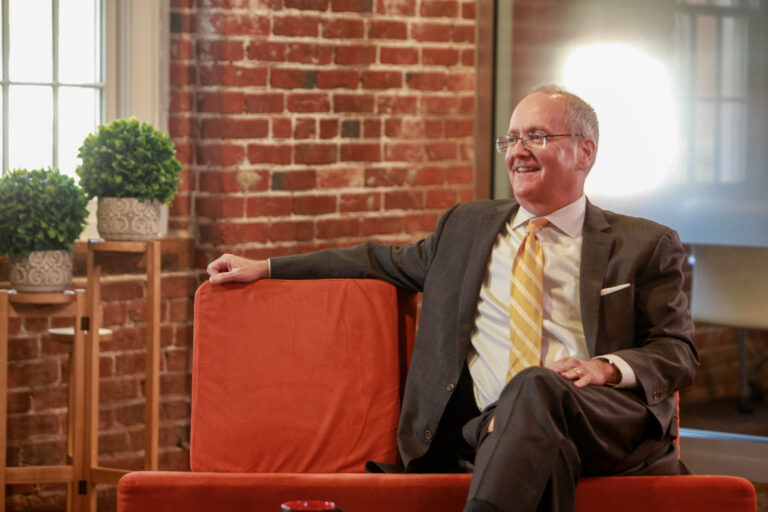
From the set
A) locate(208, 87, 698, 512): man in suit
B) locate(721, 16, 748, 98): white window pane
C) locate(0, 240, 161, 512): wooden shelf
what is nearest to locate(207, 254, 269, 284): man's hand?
locate(208, 87, 698, 512): man in suit

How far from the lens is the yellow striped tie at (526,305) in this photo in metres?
2.28

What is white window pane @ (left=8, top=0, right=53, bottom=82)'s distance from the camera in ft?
11.1

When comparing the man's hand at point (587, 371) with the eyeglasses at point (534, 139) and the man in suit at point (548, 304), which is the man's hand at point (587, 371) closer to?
the man in suit at point (548, 304)

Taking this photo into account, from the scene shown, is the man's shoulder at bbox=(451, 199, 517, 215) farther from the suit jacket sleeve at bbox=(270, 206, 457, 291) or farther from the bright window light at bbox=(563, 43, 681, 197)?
the bright window light at bbox=(563, 43, 681, 197)

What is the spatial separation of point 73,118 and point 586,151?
1972 mm

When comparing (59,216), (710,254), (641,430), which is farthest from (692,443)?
(59,216)

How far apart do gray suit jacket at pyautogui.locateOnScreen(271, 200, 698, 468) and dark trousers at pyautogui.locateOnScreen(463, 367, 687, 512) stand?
8 centimetres

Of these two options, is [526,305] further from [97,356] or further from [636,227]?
[97,356]

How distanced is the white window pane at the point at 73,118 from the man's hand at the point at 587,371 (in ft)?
7.01

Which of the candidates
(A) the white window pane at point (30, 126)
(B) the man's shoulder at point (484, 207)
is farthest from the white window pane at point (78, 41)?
(B) the man's shoulder at point (484, 207)

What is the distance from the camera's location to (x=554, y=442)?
6.21 feet

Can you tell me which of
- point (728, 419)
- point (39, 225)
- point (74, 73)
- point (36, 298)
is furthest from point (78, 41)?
point (728, 419)

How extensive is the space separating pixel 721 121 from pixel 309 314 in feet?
6.15

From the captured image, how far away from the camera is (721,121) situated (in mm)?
3467
